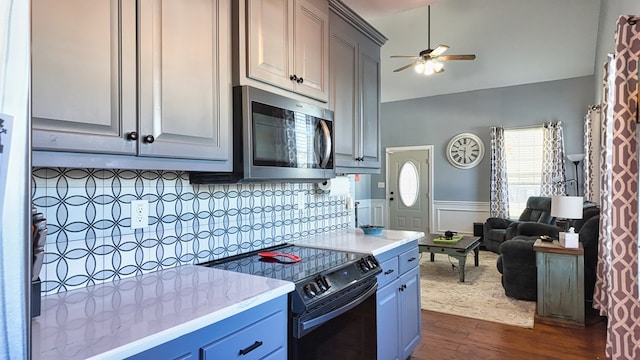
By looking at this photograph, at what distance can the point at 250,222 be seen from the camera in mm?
2131

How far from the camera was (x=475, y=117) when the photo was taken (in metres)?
6.92

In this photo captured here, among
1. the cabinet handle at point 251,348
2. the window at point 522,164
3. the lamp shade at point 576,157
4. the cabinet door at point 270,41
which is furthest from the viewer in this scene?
the window at point 522,164

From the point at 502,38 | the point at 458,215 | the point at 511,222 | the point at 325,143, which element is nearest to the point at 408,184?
the point at 458,215

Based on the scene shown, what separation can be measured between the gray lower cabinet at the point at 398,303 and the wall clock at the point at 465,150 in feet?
16.0

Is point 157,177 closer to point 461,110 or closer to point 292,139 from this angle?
point 292,139

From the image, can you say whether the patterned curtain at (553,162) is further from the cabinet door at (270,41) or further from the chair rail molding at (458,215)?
the cabinet door at (270,41)

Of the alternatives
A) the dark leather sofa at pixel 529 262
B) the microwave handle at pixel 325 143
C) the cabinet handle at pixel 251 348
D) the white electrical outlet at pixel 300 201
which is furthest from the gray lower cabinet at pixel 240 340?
the dark leather sofa at pixel 529 262

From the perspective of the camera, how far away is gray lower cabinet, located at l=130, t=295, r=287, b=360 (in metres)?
1.03

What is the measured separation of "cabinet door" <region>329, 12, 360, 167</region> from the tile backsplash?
522mm

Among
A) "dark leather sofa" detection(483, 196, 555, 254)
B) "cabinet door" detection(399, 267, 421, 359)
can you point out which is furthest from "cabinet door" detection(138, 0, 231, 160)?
"dark leather sofa" detection(483, 196, 555, 254)

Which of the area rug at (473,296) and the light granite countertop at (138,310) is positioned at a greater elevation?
the light granite countertop at (138,310)

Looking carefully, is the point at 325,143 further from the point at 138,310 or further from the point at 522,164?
the point at 522,164

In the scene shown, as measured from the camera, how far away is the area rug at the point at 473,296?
3.49 metres

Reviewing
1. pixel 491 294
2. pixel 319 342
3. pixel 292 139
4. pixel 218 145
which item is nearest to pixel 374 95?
pixel 292 139
